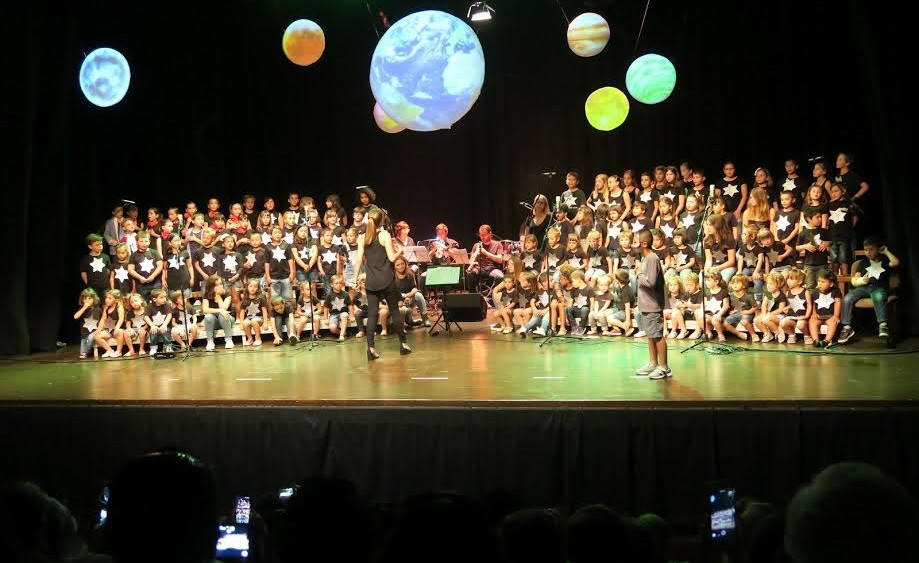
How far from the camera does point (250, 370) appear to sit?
8.69 meters

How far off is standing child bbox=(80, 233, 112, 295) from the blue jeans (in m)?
10.3

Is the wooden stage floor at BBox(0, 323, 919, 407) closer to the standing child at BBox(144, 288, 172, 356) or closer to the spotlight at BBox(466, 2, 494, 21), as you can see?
the standing child at BBox(144, 288, 172, 356)

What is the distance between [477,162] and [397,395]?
9017 millimetres

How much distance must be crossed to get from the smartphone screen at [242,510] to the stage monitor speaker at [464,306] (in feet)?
27.1

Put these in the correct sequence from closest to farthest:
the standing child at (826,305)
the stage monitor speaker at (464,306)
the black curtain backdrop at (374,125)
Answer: the standing child at (826,305) → the black curtain backdrop at (374,125) → the stage monitor speaker at (464,306)

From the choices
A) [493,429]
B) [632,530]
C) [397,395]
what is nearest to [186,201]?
[397,395]

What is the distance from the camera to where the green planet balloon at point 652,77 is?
1066 cm

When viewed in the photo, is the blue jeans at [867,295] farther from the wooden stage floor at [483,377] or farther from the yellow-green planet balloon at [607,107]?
the yellow-green planet balloon at [607,107]

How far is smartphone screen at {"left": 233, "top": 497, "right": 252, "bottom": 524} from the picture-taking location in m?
3.62

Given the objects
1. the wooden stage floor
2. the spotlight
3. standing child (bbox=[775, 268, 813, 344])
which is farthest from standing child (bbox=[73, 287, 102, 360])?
standing child (bbox=[775, 268, 813, 344])

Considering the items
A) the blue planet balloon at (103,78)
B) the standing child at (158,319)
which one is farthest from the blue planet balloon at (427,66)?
the standing child at (158,319)

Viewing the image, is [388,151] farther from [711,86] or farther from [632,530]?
[632,530]

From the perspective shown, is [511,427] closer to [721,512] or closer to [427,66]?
[721,512]

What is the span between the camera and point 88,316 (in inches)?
428
